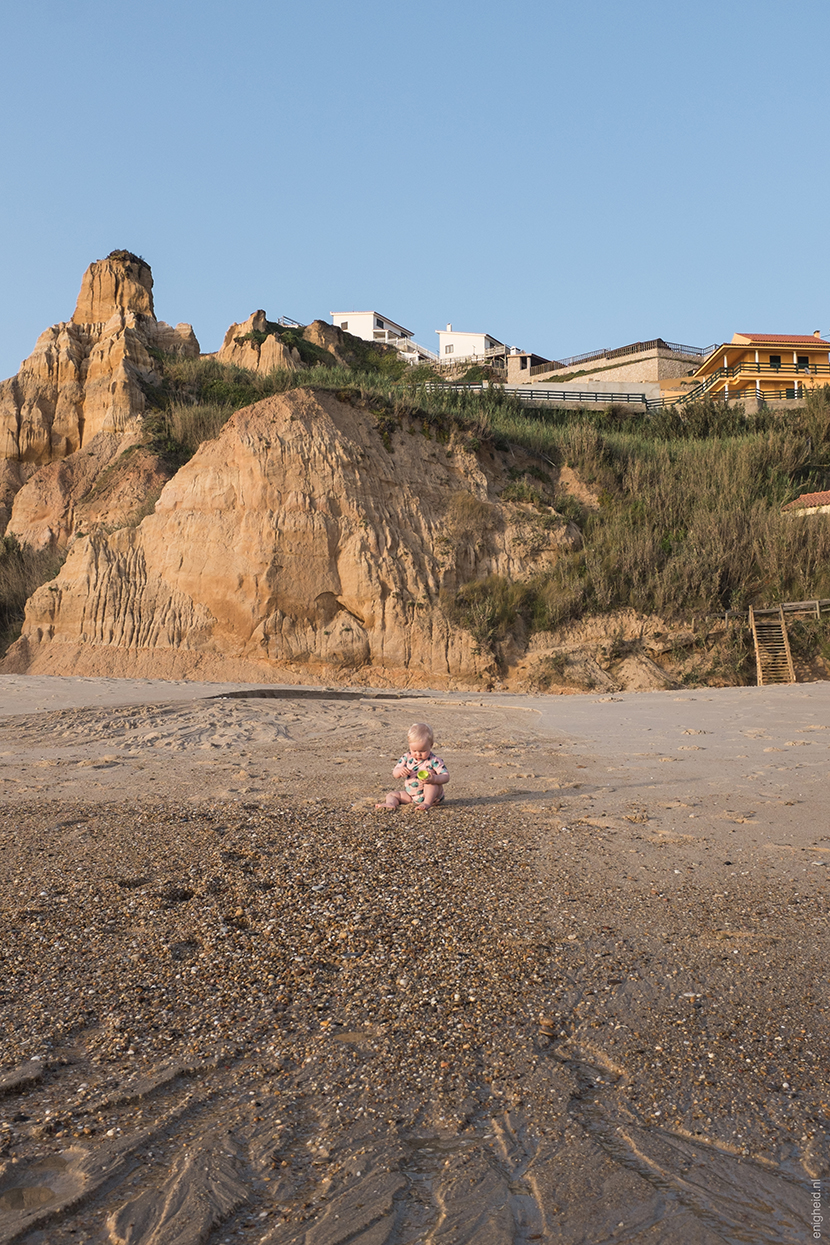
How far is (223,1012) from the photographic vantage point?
8.40 ft

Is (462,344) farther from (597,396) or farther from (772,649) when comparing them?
(772,649)

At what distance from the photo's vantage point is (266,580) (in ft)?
52.3

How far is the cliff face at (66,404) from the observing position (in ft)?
70.4

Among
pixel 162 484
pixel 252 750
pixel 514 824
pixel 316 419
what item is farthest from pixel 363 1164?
pixel 162 484

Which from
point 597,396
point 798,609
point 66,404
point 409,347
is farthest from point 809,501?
point 409,347

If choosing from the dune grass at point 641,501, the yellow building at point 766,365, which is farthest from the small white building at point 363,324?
the dune grass at point 641,501

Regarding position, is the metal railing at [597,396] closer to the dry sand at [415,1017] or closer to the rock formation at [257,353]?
the rock formation at [257,353]

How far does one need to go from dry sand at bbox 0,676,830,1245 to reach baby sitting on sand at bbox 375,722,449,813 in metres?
0.15

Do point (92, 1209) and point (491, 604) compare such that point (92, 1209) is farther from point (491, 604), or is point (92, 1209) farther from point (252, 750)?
point (491, 604)

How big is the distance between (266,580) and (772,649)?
10.2 metres

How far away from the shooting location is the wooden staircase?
15.9 m

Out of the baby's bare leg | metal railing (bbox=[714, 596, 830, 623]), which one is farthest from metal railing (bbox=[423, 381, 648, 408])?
the baby's bare leg

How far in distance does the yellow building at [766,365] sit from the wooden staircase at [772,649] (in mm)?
22198

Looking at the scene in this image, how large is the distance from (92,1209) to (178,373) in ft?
79.6
